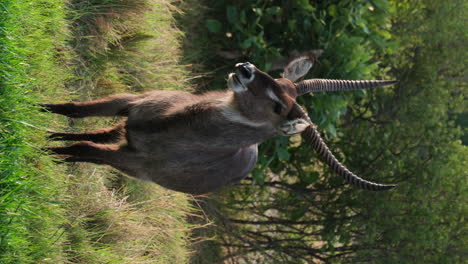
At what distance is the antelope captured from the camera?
3598mm

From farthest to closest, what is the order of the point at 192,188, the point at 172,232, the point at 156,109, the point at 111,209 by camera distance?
the point at 172,232 → the point at 111,209 → the point at 192,188 → the point at 156,109

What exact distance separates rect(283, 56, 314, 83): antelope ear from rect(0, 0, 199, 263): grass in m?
2.07

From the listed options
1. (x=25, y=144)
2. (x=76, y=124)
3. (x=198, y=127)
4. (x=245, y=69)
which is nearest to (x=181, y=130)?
(x=198, y=127)

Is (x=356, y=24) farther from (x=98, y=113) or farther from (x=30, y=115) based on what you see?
(x=30, y=115)

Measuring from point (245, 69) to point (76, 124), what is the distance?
2.45 m

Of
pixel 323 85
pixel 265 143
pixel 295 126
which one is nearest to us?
pixel 295 126

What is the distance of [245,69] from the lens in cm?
344

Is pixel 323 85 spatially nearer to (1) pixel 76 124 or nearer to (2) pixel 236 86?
(2) pixel 236 86

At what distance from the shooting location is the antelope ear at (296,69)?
421 centimetres

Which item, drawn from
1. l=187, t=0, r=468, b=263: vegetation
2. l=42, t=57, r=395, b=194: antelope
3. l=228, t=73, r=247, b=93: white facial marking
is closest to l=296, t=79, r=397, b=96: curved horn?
l=42, t=57, r=395, b=194: antelope

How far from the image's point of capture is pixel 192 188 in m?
4.38

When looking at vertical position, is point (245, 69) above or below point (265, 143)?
above

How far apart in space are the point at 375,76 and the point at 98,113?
500 cm

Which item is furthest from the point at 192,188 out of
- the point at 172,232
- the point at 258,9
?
the point at 258,9
